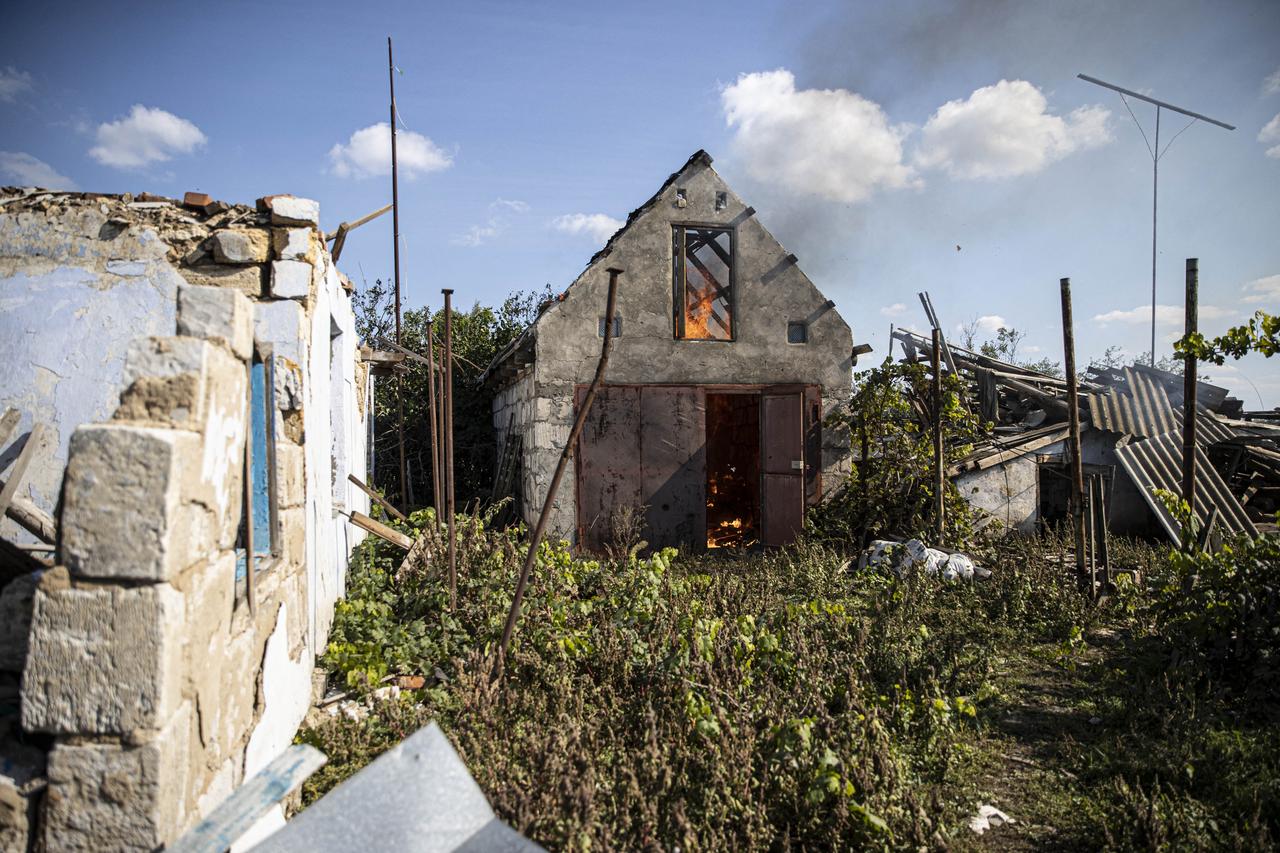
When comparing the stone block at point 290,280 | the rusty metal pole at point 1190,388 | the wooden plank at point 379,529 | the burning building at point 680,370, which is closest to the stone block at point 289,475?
the stone block at point 290,280

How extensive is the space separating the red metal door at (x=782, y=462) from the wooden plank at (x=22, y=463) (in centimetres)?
714

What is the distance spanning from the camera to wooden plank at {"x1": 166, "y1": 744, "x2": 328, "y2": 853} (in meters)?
1.83

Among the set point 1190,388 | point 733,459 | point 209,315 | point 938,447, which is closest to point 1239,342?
Answer: point 1190,388

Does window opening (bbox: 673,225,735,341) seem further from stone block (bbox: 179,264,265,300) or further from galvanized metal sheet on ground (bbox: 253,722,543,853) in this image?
galvanized metal sheet on ground (bbox: 253,722,543,853)

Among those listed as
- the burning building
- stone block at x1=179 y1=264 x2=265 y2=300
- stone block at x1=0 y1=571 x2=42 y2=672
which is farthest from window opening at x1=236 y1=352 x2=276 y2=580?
the burning building

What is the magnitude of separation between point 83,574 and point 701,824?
2.23 metres

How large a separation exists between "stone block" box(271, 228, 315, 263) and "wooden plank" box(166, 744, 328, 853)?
2948 mm

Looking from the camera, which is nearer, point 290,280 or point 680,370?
point 290,280

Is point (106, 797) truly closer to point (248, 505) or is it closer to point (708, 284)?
point (248, 505)

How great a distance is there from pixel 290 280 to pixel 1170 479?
32.1 ft

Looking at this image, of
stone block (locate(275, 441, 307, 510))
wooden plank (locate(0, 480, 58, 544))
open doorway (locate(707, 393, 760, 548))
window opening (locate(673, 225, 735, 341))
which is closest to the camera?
stone block (locate(275, 441, 307, 510))

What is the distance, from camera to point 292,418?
3615mm

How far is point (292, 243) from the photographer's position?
4.11m

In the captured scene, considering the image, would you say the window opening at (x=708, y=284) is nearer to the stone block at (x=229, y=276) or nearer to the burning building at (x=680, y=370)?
the burning building at (x=680, y=370)
